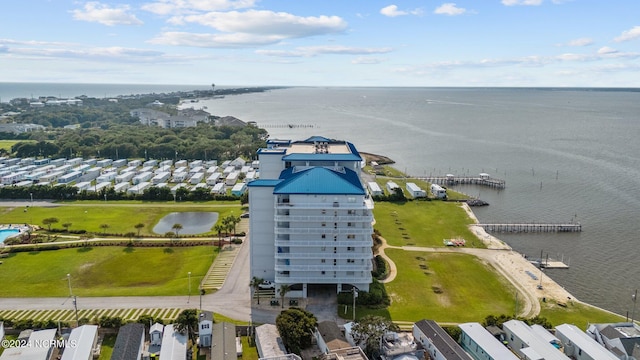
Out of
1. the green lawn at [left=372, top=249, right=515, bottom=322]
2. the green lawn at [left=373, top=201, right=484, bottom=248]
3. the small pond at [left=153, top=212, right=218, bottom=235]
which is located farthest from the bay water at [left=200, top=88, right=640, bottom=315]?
the small pond at [left=153, top=212, right=218, bottom=235]

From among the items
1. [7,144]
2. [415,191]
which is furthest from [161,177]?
[7,144]

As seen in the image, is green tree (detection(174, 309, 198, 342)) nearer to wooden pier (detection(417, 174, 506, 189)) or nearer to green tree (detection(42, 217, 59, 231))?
green tree (detection(42, 217, 59, 231))

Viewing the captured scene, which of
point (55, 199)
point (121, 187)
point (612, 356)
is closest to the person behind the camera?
point (612, 356)

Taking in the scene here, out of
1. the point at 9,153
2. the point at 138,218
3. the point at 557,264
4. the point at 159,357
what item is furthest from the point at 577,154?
the point at 9,153

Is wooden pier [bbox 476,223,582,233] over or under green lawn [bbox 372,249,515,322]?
over

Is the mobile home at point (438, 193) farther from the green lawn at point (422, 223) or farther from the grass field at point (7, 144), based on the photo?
the grass field at point (7, 144)

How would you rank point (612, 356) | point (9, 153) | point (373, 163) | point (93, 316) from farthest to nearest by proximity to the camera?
point (9, 153) → point (373, 163) → point (93, 316) → point (612, 356)

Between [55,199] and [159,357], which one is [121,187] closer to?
[55,199]
